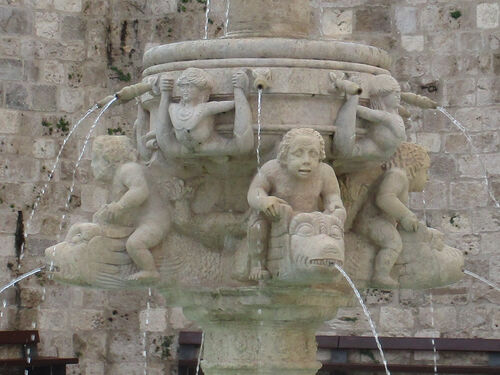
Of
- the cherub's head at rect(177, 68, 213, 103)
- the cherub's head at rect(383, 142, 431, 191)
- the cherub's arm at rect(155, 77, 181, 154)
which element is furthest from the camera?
the cherub's head at rect(383, 142, 431, 191)

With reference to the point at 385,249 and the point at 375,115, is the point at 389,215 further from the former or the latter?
the point at 375,115

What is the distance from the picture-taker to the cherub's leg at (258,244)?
7234 millimetres

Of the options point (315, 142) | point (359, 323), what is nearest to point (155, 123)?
point (315, 142)

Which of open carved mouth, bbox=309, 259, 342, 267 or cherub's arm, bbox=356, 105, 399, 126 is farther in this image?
cherub's arm, bbox=356, 105, 399, 126

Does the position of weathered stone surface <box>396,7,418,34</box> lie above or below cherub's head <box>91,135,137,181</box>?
above

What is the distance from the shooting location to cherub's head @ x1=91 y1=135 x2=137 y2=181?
7684 mm

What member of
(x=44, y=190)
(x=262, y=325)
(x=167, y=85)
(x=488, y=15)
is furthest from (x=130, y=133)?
(x=167, y=85)

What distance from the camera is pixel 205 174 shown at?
24.7ft

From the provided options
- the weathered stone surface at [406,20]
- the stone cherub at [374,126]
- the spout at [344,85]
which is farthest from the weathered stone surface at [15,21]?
the spout at [344,85]

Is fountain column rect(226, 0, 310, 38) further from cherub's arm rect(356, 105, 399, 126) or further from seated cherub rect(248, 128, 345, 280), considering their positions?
seated cherub rect(248, 128, 345, 280)

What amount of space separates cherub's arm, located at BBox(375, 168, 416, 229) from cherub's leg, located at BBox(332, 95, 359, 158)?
40cm

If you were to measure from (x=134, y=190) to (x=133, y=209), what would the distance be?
9 cm

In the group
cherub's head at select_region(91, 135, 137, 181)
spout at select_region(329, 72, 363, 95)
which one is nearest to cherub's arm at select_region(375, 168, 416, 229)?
spout at select_region(329, 72, 363, 95)

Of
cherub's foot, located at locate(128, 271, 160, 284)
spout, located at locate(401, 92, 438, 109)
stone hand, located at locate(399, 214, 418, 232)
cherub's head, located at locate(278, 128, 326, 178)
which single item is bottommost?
cherub's foot, located at locate(128, 271, 160, 284)
